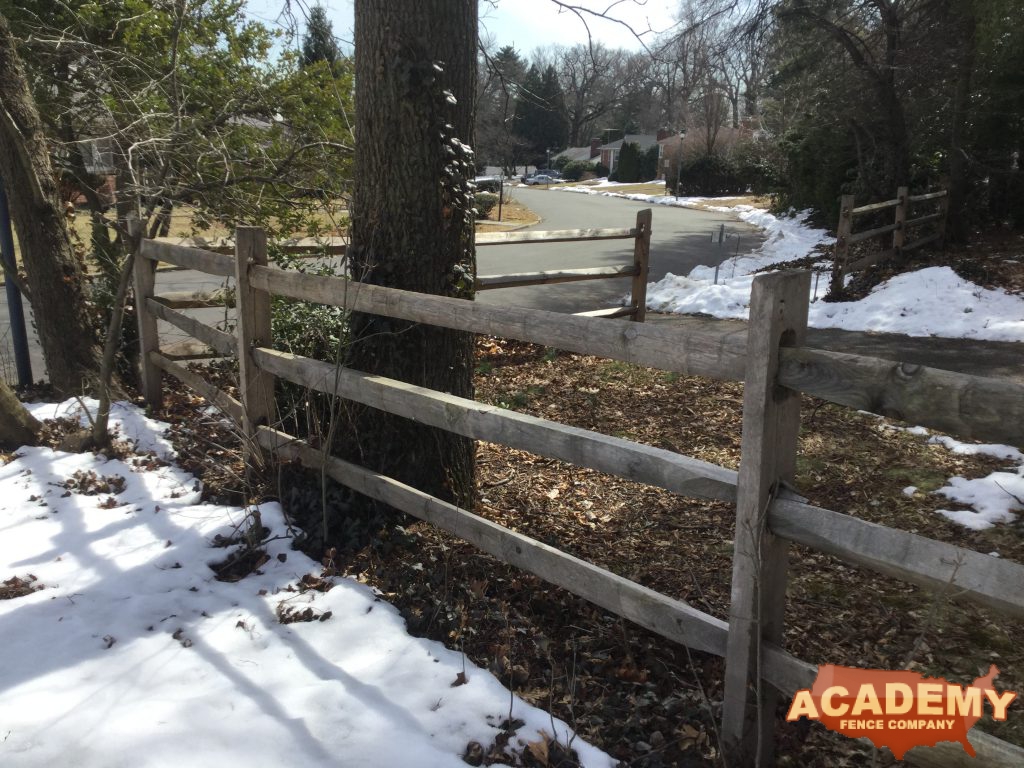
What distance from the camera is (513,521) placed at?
4445 millimetres

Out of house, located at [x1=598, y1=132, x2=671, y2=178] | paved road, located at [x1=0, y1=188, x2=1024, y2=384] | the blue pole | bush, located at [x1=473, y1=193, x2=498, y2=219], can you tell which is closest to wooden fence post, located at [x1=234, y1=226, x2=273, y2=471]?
the blue pole

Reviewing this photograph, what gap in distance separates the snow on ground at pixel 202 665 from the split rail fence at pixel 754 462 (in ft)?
1.66

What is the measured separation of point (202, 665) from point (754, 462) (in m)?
2.18

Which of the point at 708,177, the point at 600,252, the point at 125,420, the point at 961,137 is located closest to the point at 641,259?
the point at 125,420

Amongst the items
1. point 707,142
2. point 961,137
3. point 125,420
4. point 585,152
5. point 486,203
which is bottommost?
point 125,420

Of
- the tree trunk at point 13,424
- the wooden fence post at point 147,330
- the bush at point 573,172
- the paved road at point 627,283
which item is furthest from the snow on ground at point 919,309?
the bush at point 573,172

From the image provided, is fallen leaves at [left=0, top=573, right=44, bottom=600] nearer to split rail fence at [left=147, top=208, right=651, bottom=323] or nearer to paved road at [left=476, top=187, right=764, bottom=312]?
split rail fence at [left=147, top=208, right=651, bottom=323]

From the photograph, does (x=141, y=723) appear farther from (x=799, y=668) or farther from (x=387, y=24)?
(x=387, y=24)

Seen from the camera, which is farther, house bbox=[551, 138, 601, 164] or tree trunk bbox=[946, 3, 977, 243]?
house bbox=[551, 138, 601, 164]

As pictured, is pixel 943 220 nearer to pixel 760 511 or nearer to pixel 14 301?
pixel 760 511

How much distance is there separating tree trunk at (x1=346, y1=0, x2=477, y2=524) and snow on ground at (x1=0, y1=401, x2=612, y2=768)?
2.85ft

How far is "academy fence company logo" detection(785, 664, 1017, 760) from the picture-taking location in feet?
7.17

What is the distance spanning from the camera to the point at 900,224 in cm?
1266

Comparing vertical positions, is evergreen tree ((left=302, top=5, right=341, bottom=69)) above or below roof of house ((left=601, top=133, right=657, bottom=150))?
below
